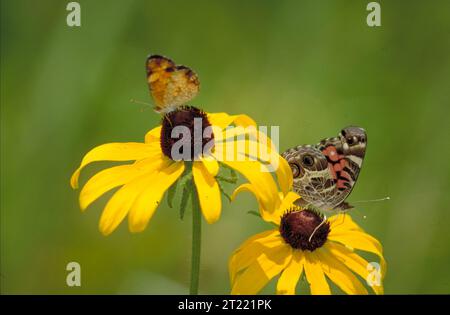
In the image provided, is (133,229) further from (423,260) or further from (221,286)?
(423,260)

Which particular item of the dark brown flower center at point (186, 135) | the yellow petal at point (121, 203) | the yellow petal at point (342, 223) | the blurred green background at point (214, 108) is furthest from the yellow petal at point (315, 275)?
the blurred green background at point (214, 108)

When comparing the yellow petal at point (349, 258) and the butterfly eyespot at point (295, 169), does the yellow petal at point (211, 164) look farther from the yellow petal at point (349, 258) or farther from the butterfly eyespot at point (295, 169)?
the yellow petal at point (349, 258)

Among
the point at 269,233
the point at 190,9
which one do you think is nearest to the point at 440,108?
the point at 190,9

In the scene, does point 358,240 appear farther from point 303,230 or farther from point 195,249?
point 195,249

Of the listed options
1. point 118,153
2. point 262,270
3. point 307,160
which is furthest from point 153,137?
point 262,270

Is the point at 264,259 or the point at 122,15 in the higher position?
the point at 122,15
